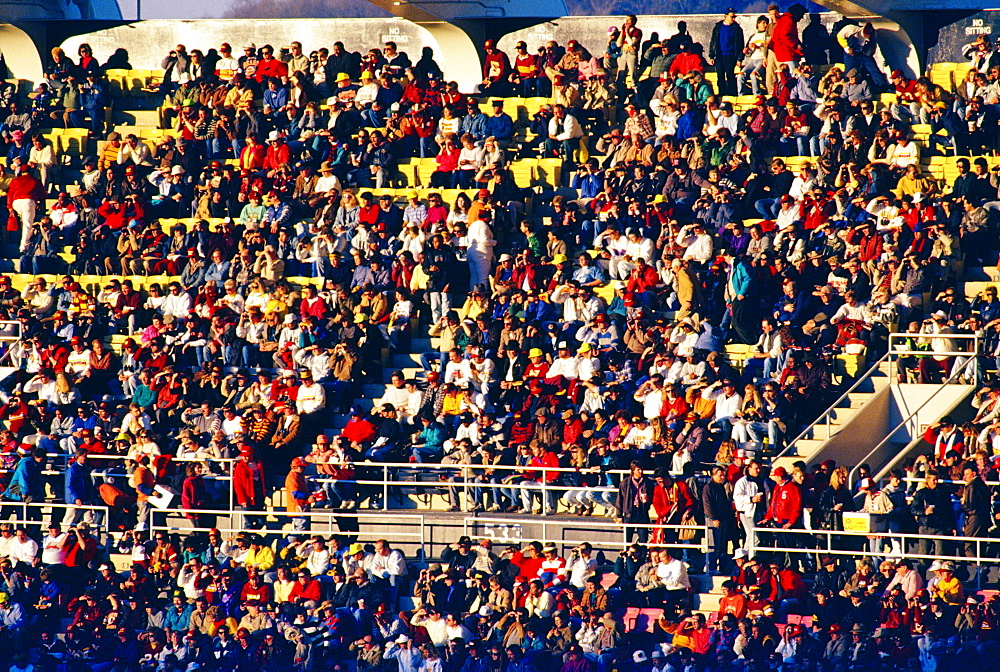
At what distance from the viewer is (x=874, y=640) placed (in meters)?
22.1

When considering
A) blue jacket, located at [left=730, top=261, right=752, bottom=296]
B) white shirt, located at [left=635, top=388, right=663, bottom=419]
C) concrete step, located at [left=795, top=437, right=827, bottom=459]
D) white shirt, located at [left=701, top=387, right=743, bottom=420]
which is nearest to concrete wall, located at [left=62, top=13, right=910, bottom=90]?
blue jacket, located at [left=730, top=261, right=752, bottom=296]

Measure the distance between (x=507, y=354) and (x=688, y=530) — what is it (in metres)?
3.78

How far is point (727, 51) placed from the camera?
1203 inches

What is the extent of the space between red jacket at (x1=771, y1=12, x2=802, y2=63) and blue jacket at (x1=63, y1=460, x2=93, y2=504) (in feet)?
35.7

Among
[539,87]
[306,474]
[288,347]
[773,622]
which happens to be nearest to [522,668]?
[773,622]

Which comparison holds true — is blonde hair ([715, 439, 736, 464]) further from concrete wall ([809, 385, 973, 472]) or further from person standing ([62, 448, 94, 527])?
person standing ([62, 448, 94, 527])

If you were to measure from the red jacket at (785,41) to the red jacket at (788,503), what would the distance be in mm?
8401

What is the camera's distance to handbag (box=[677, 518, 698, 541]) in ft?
78.7

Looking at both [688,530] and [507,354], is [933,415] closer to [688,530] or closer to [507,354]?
[688,530]

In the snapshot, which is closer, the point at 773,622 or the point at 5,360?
the point at 773,622

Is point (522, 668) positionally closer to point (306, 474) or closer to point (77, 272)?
point (306, 474)

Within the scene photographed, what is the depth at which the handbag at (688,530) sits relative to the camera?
2398 cm

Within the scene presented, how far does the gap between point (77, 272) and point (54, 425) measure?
3.46 m

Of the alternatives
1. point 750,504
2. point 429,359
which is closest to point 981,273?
point 750,504
